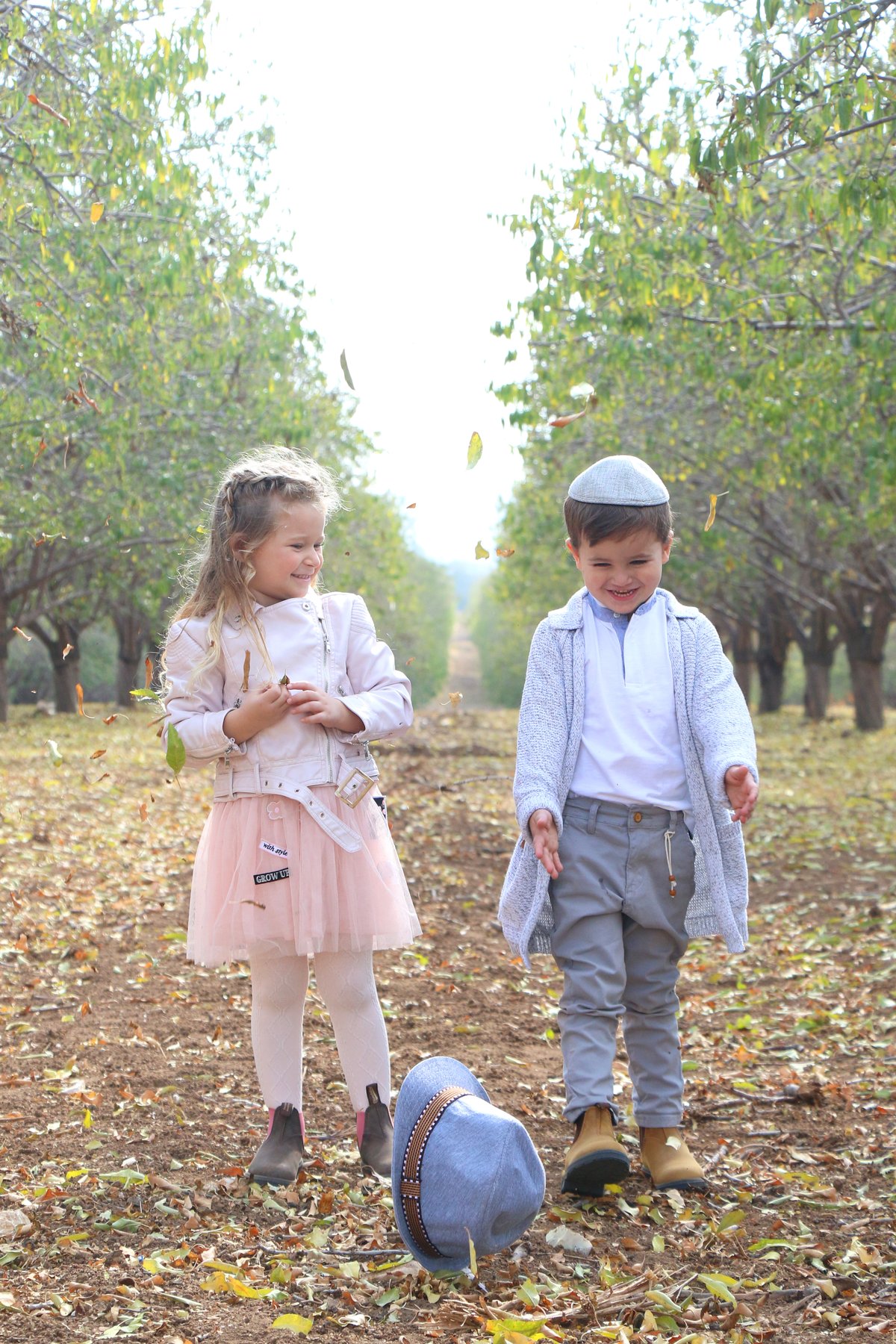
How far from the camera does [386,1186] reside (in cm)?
336

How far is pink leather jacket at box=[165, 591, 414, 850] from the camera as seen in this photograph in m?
3.43

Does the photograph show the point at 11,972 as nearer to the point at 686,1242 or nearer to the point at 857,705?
the point at 686,1242

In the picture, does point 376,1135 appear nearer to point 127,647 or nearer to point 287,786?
point 287,786

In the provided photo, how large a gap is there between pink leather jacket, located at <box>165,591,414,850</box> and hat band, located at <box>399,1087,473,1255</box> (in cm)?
79

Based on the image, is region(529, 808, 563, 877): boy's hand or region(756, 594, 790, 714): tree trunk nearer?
region(529, 808, 563, 877): boy's hand

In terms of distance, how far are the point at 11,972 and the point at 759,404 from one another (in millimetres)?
6625

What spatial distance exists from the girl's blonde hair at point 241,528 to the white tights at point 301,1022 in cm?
84

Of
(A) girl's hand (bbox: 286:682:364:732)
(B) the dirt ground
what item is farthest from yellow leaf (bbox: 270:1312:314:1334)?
(A) girl's hand (bbox: 286:682:364:732)

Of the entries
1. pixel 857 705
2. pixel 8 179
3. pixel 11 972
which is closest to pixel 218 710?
pixel 11 972

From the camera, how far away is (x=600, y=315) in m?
8.92

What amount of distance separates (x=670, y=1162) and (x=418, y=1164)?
36.1 inches

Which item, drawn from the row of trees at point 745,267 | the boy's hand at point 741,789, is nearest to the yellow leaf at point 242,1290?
the boy's hand at point 741,789

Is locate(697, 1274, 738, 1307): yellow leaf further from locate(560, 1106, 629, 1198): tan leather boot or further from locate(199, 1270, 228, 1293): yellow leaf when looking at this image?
locate(199, 1270, 228, 1293): yellow leaf

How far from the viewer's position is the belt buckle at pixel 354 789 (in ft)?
11.3
